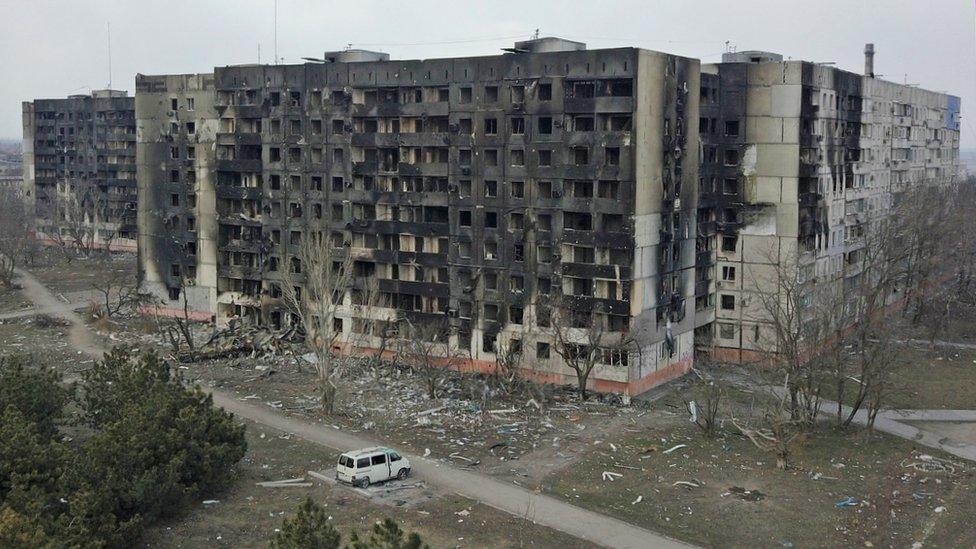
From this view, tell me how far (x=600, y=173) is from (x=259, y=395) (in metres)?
23.2

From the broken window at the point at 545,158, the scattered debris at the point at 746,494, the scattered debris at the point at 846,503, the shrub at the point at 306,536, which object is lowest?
the scattered debris at the point at 846,503

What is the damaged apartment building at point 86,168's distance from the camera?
123 meters

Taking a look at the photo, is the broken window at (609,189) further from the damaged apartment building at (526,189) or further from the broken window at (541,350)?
the broken window at (541,350)

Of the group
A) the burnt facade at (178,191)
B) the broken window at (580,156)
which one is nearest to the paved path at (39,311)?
the burnt facade at (178,191)

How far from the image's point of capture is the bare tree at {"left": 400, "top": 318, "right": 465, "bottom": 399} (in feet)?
190

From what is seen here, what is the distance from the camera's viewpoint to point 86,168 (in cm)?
12781

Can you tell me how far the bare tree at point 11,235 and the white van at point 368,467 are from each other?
65249mm

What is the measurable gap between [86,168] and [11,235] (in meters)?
22.0

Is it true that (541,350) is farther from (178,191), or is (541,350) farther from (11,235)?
(11,235)

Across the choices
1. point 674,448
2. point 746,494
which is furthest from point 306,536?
point 674,448

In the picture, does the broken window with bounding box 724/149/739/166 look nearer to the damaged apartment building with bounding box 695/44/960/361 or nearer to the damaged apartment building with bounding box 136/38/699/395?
the damaged apartment building with bounding box 695/44/960/361

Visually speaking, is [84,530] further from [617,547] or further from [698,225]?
[698,225]

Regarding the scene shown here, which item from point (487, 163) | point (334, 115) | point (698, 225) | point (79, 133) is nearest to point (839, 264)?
point (698, 225)

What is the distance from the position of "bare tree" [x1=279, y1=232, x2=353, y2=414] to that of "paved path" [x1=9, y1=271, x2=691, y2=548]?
305 centimetres
